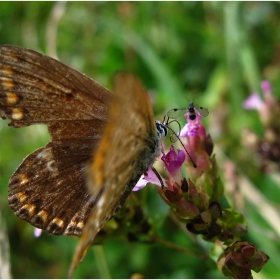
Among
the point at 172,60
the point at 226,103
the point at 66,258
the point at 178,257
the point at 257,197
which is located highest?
the point at 172,60

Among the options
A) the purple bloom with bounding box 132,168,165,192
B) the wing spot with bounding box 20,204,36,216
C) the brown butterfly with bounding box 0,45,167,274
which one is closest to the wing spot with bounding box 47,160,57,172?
the brown butterfly with bounding box 0,45,167,274

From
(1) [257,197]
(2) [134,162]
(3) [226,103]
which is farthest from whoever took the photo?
(3) [226,103]

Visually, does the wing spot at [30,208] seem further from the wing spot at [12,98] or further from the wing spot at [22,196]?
the wing spot at [12,98]

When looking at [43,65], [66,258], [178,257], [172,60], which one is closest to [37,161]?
[43,65]

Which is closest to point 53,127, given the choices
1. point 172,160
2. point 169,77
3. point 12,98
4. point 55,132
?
point 55,132

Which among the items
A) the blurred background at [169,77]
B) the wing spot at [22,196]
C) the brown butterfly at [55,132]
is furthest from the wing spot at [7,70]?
the blurred background at [169,77]

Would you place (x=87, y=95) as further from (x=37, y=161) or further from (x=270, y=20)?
(x=270, y=20)
